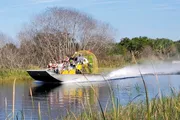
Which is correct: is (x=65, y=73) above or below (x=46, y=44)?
below

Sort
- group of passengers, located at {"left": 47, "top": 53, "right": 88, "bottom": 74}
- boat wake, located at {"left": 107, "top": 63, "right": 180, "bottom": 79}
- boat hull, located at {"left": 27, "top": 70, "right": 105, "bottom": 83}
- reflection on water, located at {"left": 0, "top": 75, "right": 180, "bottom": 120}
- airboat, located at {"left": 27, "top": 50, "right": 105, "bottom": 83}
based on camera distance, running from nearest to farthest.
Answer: reflection on water, located at {"left": 0, "top": 75, "right": 180, "bottom": 120} < airboat, located at {"left": 27, "top": 50, "right": 105, "bottom": 83} < boat hull, located at {"left": 27, "top": 70, "right": 105, "bottom": 83} < group of passengers, located at {"left": 47, "top": 53, "right": 88, "bottom": 74} < boat wake, located at {"left": 107, "top": 63, "right": 180, "bottom": 79}

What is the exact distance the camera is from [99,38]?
41.5 metres

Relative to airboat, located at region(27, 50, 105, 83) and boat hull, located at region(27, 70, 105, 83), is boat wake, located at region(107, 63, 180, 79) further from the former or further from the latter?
boat hull, located at region(27, 70, 105, 83)

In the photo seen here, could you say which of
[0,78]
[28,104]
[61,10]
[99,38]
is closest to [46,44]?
[61,10]

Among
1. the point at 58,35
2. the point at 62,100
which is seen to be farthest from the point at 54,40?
the point at 62,100

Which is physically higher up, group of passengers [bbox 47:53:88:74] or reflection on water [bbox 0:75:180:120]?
group of passengers [bbox 47:53:88:74]

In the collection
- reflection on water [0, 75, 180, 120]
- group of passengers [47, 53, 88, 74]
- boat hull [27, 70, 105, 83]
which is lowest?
reflection on water [0, 75, 180, 120]

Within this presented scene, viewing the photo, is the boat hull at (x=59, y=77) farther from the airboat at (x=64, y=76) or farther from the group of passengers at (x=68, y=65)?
the group of passengers at (x=68, y=65)

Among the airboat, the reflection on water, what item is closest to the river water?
the reflection on water

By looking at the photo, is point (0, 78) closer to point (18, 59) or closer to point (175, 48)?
point (18, 59)

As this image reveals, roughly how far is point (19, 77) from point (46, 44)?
7.51 m

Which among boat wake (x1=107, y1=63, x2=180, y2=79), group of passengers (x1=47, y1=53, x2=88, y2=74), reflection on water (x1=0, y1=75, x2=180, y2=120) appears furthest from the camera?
boat wake (x1=107, y1=63, x2=180, y2=79)

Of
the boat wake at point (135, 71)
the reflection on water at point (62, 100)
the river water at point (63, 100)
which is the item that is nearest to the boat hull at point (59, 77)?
the river water at point (63, 100)

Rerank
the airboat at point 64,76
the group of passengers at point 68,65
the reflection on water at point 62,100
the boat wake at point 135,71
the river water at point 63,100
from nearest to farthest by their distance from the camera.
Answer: the river water at point 63,100, the reflection on water at point 62,100, the airboat at point 64,76, the group of passengers at point 68,65, the boat wake at point 135,71
